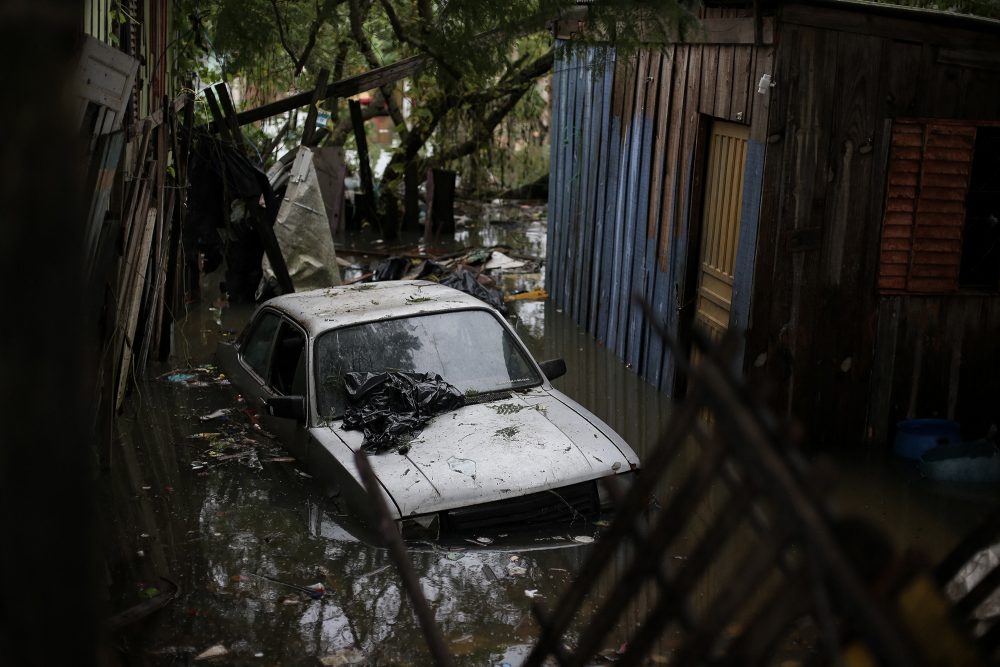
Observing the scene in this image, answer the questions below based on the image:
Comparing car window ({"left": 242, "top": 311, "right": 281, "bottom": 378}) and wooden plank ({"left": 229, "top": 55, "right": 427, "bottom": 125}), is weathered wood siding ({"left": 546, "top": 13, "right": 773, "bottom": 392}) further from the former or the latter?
car window ({"left": 242, "top": 311, "right": 281, "bottom": 378})

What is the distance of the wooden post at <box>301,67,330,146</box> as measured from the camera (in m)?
11.8

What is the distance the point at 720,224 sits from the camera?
8.63 m

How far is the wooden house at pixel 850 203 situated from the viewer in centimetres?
738

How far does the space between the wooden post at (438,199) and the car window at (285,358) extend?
1011 cm

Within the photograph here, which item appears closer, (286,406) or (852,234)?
(286,406)

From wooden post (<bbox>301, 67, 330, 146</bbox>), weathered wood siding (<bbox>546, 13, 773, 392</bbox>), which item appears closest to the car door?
weathered wood siding (<bbox>546, 13, 773, 392</bbox>)

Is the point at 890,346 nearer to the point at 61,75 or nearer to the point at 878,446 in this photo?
the point at 878,446

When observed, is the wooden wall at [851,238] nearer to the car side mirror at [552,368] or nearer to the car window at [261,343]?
the car side mirror at [552,368]

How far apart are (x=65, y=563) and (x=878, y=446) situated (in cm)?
727

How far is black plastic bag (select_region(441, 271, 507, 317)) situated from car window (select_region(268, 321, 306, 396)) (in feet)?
14.6

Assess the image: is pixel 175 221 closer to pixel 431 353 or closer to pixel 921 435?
pixel 431 353

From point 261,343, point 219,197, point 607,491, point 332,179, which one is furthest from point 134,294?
point 332,179

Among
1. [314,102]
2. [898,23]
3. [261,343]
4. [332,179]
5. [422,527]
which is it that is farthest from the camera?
[332,179]

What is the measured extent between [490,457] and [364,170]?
12575 millimetres
